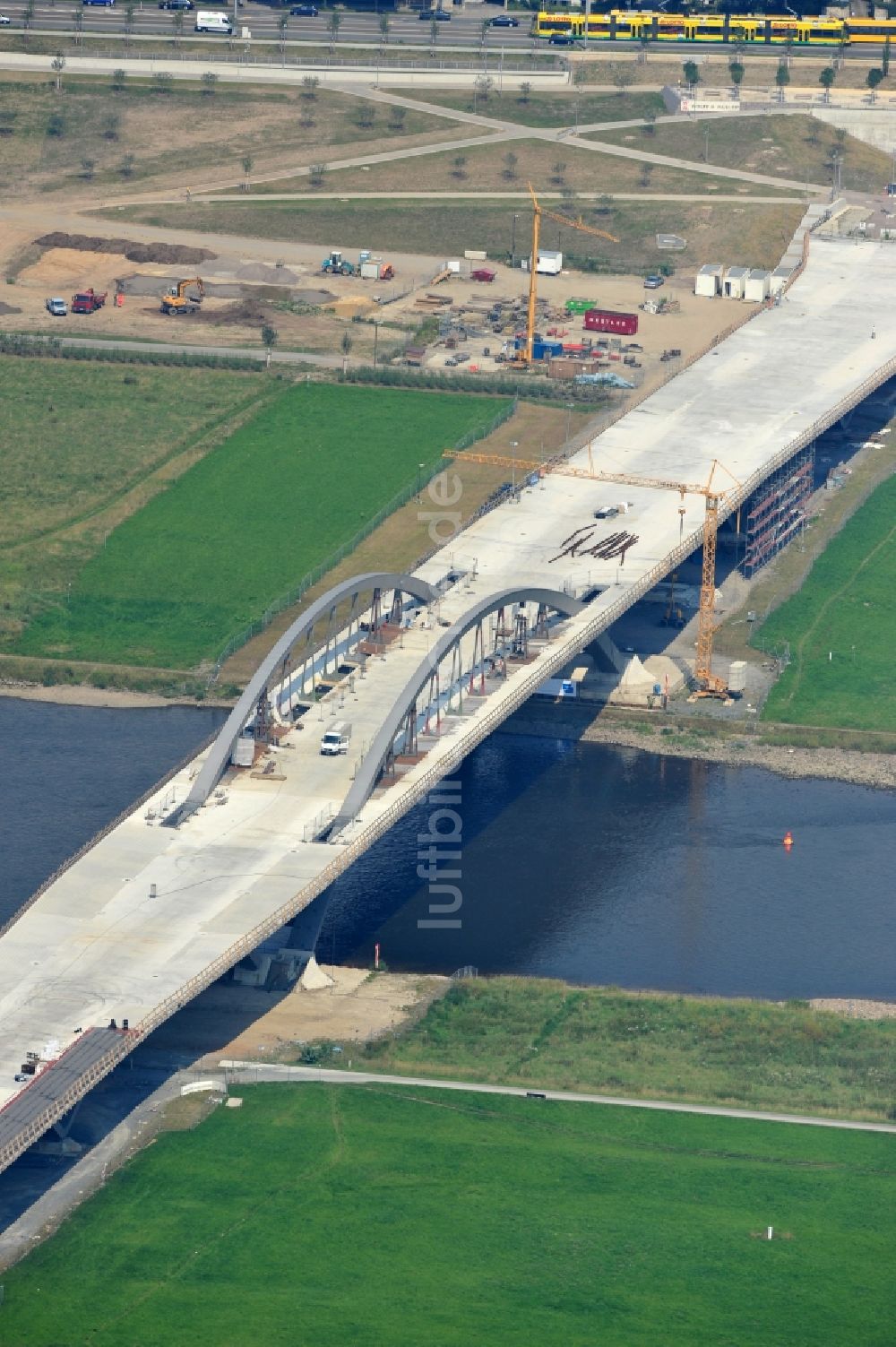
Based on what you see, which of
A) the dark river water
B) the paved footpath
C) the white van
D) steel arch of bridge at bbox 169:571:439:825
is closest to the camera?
the paved footpath

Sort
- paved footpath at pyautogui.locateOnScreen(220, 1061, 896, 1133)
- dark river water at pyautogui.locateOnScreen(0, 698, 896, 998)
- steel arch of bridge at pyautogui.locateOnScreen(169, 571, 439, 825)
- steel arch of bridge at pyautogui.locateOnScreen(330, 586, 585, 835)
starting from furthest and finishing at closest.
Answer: steel arch of bridge at pyautogui.locateOnScreen(169, 571, 439, 825) < dark river water at pyautogui.locateOnScreen(0, 698, 896, 998) < steel arch of bridge at pyautogui.locateOnScreen(330, 586, 585, 835) < paved footpath at pyautogui.locateOnScreen(220, 1061, 896, 1133)

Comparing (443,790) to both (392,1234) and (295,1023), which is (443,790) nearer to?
(295,1023)

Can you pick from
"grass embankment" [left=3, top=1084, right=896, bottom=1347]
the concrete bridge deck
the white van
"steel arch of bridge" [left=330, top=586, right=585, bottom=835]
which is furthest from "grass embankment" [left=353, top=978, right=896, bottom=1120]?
the white van

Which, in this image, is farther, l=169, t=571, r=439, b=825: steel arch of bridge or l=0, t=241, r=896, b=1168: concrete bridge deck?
l=169, t=571, r=439, b=825: steel arch of bridge

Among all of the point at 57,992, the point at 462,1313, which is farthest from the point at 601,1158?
the point at 57,992

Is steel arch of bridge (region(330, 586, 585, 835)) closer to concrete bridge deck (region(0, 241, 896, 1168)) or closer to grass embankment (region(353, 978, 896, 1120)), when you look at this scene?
concrete bridge deck (region(0, 241, 896, 1168))

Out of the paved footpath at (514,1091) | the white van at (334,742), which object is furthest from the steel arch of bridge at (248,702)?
the paved footpath at (514,1091)
